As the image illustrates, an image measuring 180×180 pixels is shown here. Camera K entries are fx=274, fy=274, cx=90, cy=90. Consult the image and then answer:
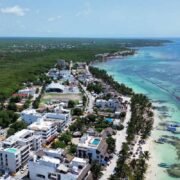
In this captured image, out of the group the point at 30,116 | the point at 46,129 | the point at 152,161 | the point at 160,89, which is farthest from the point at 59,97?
the point at 152,161

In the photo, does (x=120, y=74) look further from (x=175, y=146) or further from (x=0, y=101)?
(x=175, y=146)

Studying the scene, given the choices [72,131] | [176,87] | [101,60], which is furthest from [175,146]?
[101,60]

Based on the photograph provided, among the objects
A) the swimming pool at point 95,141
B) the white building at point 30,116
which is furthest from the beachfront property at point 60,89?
the swimming pool at point 95,141

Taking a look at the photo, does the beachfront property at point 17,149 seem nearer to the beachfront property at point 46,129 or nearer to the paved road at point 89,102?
the beachfront property at point 46,129

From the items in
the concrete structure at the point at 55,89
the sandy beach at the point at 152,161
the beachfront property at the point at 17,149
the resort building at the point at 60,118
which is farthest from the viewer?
the concrete structure at the point at 55,89

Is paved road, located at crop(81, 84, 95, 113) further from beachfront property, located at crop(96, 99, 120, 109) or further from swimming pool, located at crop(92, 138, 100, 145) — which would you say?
swimming pool, located at crop(92, 138, 100, 145)

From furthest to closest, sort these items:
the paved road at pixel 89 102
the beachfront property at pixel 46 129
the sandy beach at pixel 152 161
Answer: the paved road at pixel 89 102, the beachfront property at pixel 46 129, the sandy beach at pixel 152 161
